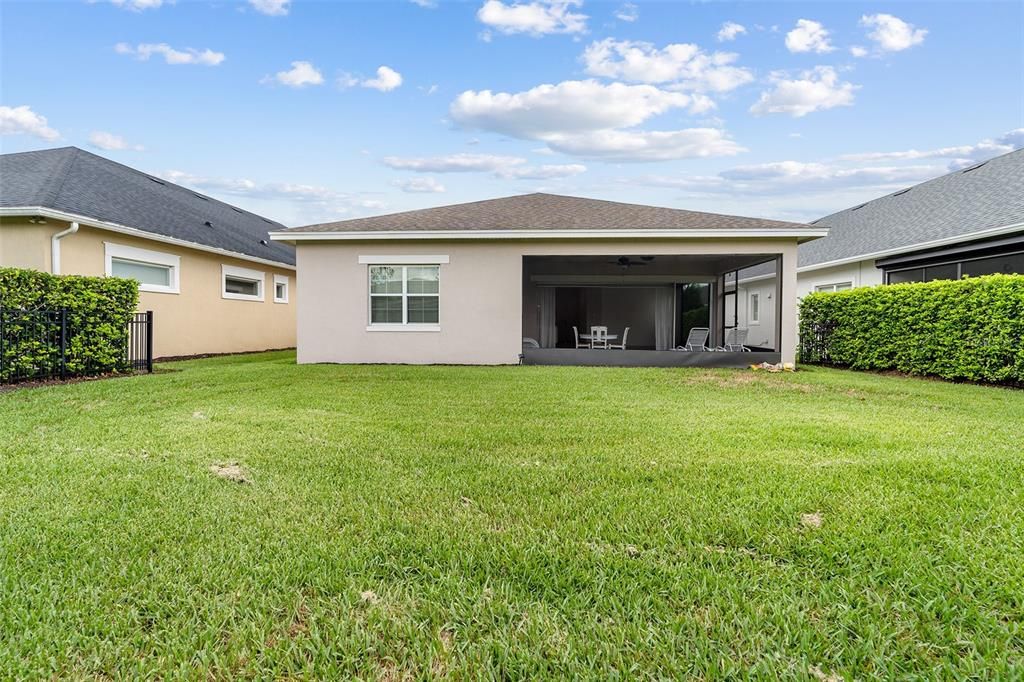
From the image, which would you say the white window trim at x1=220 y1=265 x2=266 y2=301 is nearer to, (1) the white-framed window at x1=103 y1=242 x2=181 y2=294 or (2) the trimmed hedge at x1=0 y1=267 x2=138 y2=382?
(1) the white-framed window at x1=103 y1=242 x2=181 y2=294

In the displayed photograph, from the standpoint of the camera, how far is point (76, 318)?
9359 mm

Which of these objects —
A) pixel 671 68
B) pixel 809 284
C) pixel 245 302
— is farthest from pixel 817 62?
pixel 245 302

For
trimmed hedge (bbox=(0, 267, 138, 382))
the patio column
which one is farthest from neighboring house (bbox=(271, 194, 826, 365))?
trimmed hedge (bbox=(0, 267, 138, 382))

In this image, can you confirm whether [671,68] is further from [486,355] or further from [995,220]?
[486,355]

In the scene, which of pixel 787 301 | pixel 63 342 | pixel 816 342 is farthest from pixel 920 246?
pixel 63 342

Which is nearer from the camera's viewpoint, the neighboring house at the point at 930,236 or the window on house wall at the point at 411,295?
the neighboring house at the point at 930,236

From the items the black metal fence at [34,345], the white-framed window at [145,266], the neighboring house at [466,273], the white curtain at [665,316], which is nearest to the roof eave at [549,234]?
the neighboring house at [466,273]

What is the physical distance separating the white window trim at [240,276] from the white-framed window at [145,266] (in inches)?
73.9

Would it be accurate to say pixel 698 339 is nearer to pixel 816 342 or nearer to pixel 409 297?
pixel 816 342

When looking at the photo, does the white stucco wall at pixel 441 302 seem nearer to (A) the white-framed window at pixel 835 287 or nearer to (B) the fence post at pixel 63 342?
(B) the fence post at pixel 63 342

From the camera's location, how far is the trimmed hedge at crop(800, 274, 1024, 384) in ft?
30.7

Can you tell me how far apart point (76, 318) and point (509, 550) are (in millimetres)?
10201

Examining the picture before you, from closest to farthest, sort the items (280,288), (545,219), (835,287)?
(545,219), (835,287), (280,288)

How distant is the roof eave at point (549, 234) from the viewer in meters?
11.9
